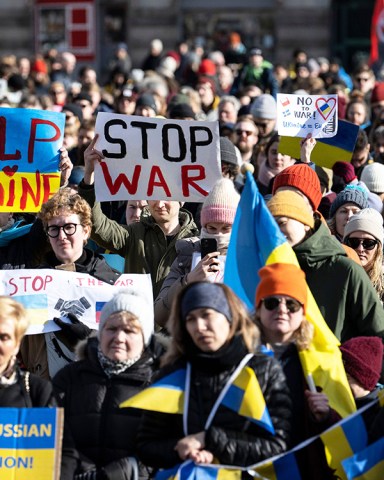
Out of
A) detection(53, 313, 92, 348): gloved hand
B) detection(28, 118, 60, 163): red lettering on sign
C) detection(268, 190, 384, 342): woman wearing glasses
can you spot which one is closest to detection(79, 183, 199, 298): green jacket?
detection(28, 118, 60, 163): red lettering on sign

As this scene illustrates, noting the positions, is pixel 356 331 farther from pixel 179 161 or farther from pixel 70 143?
pixel 70 143

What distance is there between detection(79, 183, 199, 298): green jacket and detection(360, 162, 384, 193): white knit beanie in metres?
2.12

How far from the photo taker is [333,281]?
635 cm

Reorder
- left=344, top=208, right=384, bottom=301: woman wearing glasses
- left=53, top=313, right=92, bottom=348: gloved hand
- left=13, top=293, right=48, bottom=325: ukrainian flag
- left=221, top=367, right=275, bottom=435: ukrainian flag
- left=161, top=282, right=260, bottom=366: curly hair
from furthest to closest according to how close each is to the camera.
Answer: left=344, top=208, right=384, bottom=301: woman wearing glasses
left=13, top=293, right=48, bottom=325: ukrainian flag
left=53, top=313, right=92, bottom=348: gloved hand
left=161, top=282, right=260, bottom=366: curly hair
left=221, top=367, right=275, bottom=435: ukrainian flag

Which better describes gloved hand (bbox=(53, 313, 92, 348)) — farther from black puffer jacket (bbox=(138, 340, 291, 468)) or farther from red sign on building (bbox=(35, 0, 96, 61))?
red sign on building (bbox=(35, 0, 96, 61))

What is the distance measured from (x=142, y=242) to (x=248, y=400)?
255 cm

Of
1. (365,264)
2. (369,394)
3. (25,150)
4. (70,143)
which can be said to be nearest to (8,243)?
(25,150)

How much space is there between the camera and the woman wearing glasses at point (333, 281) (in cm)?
632

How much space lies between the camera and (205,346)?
208 inches

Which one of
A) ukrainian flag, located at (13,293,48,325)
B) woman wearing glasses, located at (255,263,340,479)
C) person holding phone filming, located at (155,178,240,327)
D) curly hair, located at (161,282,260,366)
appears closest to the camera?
curly hair, located at (161,282,260,366)

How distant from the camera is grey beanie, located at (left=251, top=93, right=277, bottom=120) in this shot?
39.4ft

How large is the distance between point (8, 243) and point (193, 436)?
2.53 m

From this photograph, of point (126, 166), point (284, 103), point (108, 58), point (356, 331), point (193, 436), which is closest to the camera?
point (193, 436)

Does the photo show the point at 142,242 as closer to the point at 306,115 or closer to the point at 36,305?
the point at 36,305
